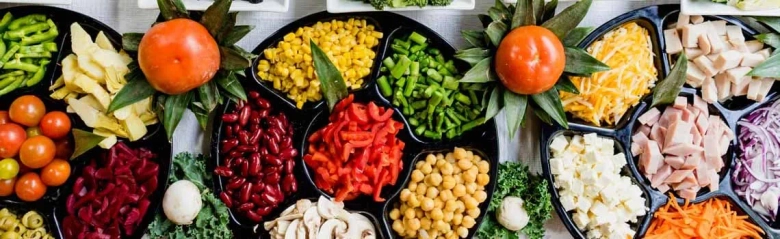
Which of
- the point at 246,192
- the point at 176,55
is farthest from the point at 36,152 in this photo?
the point at 246,192

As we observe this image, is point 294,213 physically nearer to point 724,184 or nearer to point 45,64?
point 45,64

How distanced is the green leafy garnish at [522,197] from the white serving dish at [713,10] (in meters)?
0.88

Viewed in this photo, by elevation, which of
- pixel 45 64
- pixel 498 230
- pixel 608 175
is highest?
pixel 45 64

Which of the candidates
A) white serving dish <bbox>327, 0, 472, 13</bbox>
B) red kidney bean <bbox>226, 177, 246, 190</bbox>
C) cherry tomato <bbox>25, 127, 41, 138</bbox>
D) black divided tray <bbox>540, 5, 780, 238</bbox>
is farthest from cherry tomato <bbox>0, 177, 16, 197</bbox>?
black divided tray <bbox>540, 5, 780, 238</bbox>

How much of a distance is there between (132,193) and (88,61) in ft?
1.74

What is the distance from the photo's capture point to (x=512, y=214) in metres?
3.29

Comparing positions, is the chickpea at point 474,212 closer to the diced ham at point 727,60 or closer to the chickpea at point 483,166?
A: the chickpea at point 483,166

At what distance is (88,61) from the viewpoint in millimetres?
3117

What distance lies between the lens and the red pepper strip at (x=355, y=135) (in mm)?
3184

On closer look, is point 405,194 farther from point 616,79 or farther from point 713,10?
point 713,10

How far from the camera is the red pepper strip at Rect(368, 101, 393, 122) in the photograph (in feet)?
10.6

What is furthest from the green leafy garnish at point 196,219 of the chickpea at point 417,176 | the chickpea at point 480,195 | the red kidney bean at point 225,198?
the chickpea at point 480,195

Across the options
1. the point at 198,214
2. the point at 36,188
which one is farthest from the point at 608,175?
the point at 36,188

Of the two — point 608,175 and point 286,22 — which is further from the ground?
point 286,22
